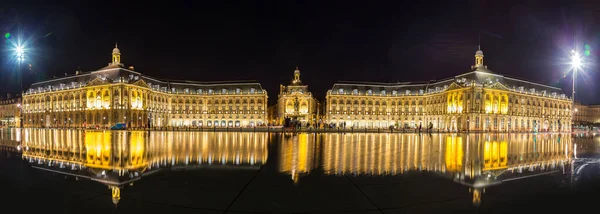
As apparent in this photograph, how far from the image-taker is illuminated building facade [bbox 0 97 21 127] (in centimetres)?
11356

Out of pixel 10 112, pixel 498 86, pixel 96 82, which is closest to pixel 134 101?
pixel 96 82

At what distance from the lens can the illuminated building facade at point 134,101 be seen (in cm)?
8400

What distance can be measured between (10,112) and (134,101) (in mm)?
68469

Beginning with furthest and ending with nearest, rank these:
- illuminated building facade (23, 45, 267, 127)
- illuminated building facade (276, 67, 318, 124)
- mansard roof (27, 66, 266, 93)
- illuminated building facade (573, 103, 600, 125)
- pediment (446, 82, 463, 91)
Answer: illuminated building facade (573, 103, 600, 125)
illuminated building facade (276, 67, 318, 124)
pediment (446, 82, 463, 91)
mansard roof (27, 66, 266, 93)
illuminated building facade (23, 45, 267, 127)

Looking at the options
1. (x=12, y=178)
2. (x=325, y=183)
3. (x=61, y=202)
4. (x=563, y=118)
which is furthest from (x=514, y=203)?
(x=563, y=118)

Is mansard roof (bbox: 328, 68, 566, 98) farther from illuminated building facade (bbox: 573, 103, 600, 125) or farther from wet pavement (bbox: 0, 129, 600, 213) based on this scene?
wet pavement (bbox: 0, 129, 600, 213)

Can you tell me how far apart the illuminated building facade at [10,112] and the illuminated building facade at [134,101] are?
11051 millimetres

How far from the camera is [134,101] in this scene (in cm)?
8588

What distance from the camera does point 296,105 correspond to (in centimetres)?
10181

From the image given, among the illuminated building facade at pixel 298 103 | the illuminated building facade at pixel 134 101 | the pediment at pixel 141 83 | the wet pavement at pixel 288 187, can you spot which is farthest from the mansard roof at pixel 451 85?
the wet pavement at pixel 288 187

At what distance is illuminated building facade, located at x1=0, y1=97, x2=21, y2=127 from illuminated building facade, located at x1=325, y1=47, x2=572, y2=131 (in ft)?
348

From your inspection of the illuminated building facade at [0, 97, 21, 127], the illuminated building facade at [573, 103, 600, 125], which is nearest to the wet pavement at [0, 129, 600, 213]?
the illuminated building facade at [0, 97, 21, 127]

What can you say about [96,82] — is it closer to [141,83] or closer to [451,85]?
[141,83]

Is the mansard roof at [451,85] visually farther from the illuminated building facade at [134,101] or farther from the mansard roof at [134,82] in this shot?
the mansard roof at [134,82]
